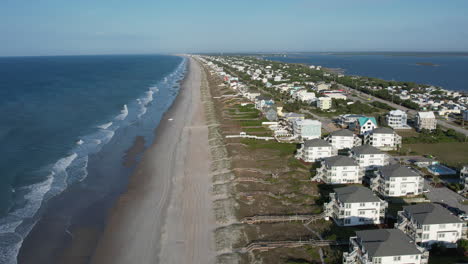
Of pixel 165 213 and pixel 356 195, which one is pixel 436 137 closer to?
pixel 356 195

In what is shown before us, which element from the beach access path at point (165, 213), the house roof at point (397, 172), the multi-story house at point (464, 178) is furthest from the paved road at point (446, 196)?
the beach access path at point (165, 213)

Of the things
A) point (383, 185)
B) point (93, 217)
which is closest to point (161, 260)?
point (93, 217)

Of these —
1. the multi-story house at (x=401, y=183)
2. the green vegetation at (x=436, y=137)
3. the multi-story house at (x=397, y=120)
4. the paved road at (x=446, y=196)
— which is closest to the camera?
the paved road at (x=446, y=196)

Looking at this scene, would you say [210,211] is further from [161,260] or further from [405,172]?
[405,172]

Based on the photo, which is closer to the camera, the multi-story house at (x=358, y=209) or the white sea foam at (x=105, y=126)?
the multi-story house at (x=358, y=209)

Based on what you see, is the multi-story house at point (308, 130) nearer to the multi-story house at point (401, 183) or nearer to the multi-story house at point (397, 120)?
the multi-story house at point (397, 120)

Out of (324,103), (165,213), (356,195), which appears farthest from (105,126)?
(356,195)
